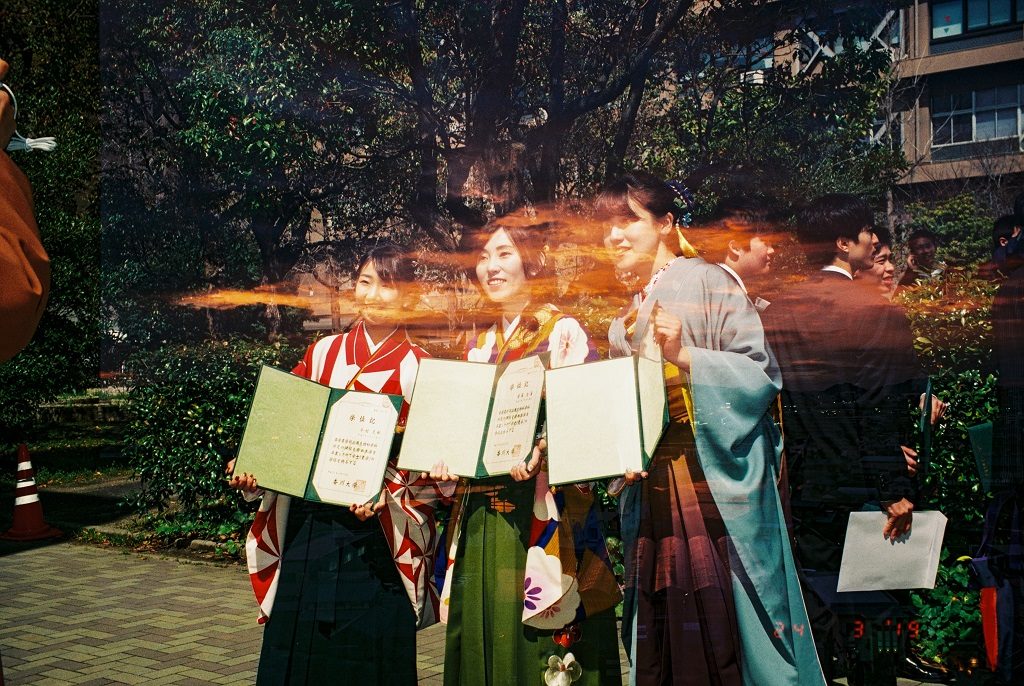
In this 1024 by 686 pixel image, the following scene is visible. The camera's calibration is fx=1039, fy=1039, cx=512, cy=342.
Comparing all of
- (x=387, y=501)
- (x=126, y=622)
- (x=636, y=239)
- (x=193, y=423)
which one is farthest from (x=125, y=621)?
(x=636, y=239)

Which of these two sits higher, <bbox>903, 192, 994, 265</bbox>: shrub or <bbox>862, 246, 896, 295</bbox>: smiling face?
<bbox>903, 192, 994, 265</bbox>: shrub

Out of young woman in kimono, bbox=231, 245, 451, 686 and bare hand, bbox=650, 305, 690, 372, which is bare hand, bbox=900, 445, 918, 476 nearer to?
bare hand, bbox=650, 305, 690, 372

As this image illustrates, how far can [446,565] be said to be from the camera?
3.00 m

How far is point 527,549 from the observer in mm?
2840

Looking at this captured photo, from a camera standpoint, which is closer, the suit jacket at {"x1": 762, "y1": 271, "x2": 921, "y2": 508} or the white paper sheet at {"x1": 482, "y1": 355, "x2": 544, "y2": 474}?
the suit jacket at {"x1": 762, "y1": 271, "x2": 921, "y2": 508}

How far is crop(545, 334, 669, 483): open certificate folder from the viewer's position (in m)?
2.55

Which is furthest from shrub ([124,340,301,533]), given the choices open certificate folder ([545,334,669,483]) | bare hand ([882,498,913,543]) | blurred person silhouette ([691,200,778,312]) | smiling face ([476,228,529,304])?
bare hand ([882,498,913,543])

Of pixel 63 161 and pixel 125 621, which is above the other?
pixel 63 161

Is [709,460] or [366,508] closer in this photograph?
[709,460]

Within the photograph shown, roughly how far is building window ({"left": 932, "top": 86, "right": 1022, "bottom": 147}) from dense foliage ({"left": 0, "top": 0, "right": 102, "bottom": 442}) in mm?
2329

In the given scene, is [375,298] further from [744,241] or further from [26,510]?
Result: [26,510]

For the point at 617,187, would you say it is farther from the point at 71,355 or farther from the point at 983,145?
the point at 71,355

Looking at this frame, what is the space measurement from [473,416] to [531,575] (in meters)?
0.46

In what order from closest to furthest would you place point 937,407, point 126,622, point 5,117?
point 5,117 → point 937,407 → point 126,622
